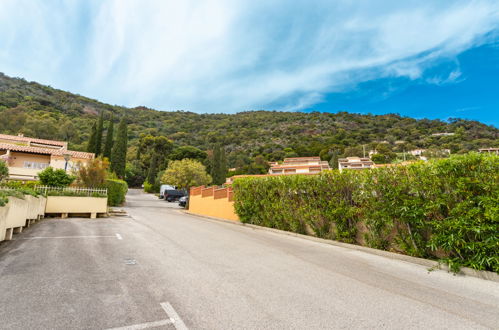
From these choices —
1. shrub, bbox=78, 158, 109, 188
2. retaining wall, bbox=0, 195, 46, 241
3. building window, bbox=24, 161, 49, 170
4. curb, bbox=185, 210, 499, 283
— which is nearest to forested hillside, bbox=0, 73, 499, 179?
building window, bbox=24, 161, 49, 170

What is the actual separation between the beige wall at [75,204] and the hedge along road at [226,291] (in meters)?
8.88

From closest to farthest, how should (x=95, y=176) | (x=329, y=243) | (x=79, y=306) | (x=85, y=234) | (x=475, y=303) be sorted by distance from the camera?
(x=79, y=306)
(x=475, y=303)
(x=329, y=243)
(x=85, y=234)
(x=95, y=176)

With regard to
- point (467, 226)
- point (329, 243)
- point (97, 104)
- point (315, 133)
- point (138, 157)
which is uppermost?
point (97, 104)

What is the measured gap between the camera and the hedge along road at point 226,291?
3031 millimetres

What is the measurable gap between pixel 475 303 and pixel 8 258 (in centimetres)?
855

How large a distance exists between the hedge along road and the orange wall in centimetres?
939

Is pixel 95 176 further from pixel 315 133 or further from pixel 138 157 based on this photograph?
pixel 315 133

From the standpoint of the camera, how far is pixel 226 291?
3.93m

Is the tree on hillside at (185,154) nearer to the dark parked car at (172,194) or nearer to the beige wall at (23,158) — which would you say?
the dark parked car at (172,194)

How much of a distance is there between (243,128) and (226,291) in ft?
314

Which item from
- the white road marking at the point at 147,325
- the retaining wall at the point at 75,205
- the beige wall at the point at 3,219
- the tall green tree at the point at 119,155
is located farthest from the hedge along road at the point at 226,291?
the tall green tree at the point at 119,155

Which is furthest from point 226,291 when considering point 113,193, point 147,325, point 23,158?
point 23,158

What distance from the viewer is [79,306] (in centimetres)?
327

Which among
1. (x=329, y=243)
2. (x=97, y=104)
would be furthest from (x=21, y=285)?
(x=97, y=104)
